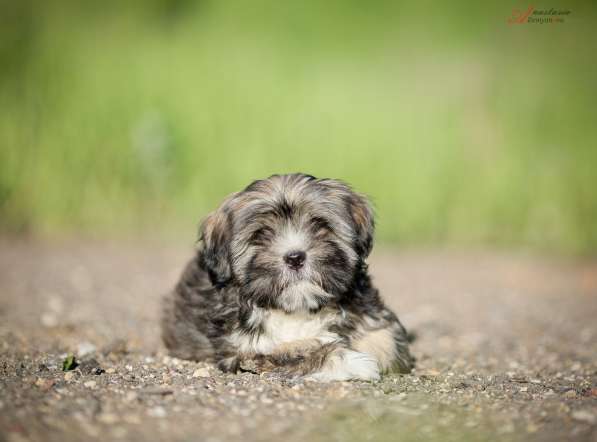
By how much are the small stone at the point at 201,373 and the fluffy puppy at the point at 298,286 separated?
0.38 ft

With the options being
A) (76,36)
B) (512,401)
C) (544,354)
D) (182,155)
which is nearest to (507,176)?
(182,155)

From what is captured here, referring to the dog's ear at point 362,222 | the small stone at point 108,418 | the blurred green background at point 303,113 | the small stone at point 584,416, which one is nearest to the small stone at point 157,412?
the small stone at point 108,418

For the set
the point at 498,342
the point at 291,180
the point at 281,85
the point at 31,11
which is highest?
the point at 31,11

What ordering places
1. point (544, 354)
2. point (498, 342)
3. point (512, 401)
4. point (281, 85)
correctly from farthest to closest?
1. point (281, 85)
2. point (498, 342)
3. point (544, 354)
4. point (512, 401)

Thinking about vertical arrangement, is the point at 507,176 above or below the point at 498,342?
above

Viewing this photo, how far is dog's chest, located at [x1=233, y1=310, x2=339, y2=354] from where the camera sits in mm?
4727

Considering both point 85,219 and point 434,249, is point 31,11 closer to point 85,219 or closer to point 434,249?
point 85,219

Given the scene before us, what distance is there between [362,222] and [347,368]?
106 centimetres

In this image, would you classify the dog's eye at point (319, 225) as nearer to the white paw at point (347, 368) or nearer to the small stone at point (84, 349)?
the white paw at point (347, 368)

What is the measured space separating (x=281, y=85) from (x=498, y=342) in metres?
8.01

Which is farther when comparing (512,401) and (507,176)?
(507,176)

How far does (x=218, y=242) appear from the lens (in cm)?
Answer: 503

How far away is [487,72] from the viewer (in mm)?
14242

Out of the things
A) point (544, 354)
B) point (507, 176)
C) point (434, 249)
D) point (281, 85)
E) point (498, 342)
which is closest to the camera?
point (544, 354)
